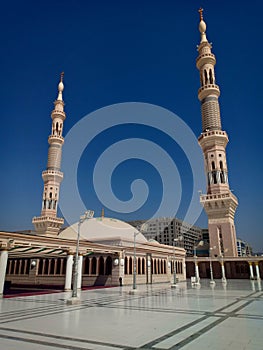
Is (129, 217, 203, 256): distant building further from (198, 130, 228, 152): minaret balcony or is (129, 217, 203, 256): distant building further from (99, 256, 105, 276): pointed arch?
(99, 256, 105, 276): pointed arch

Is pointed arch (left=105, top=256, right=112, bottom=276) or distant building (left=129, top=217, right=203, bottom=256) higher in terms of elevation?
distant building (left=129, top=217, right=203, bottom=256)

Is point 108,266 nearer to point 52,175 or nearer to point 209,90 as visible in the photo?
point 52,175

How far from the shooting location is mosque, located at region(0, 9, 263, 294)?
23500mm

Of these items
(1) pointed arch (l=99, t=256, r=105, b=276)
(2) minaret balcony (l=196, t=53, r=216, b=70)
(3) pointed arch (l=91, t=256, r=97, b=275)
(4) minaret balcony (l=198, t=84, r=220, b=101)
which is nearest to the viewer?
(1) pointed arch (l=99, t=256, r=105, b=276)

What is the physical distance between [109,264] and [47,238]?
997cm

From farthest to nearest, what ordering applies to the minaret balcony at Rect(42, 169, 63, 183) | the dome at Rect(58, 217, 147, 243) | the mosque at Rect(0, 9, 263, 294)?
the minaret balcony at Rect(42, 169, 63, 183) < the dome at Rect(58, 217, 147, 243) < the mosque at Rect(0, 9, 263, 294)

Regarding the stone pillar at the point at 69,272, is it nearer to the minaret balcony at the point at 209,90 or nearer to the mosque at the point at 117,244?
the mosque at the point at 117,244

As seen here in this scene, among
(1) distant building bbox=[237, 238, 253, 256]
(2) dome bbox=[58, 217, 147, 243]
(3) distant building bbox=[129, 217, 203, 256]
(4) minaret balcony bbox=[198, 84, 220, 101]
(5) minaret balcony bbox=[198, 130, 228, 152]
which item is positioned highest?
(4) minaret balcony bbox=[198, 84, 220, 101]

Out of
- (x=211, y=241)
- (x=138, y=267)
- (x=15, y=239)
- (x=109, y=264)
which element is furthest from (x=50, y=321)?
(x=211, y=241)

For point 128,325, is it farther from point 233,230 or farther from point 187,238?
point 187,238

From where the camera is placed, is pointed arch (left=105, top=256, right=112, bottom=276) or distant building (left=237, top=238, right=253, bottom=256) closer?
pointed arch (left=105, top=256, right=112, bottom=276)

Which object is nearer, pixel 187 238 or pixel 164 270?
pixel 164 270

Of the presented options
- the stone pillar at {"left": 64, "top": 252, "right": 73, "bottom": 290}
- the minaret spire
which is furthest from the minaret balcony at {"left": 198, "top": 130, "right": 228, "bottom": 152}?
the stone pillar at {"left": 64, "top": 252, "right": 73, "bottom": 290}

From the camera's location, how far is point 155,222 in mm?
126438
